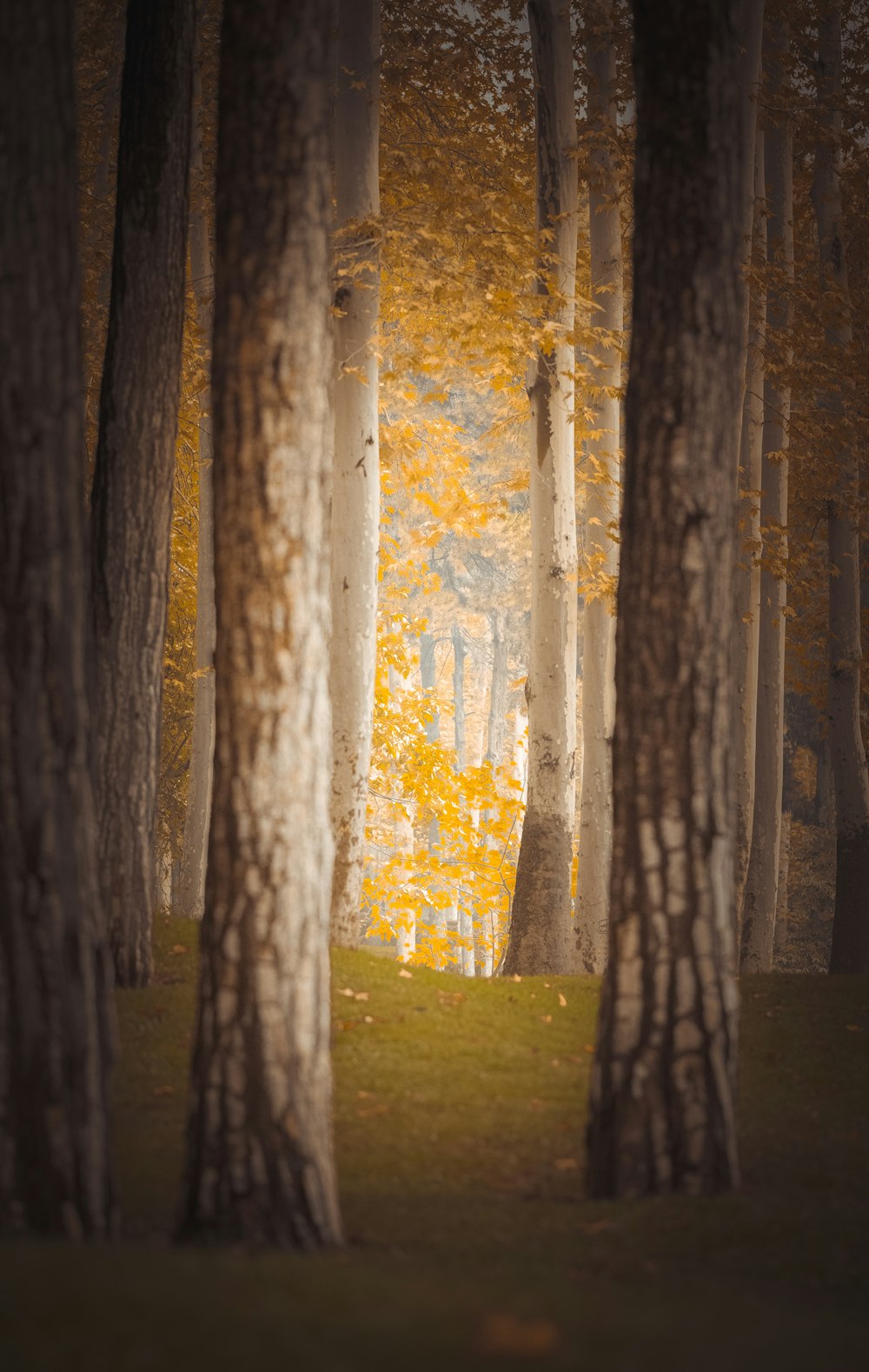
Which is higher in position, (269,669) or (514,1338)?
(269,669)

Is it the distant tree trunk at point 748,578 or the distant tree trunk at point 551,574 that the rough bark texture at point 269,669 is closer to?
the distant tree trunk at point 551,574

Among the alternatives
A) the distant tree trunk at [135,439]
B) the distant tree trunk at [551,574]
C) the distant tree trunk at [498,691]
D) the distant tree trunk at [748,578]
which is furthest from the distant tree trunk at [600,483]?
the distant tree trunk at [498,691]

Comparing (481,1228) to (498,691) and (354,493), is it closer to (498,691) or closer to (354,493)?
(354,493)

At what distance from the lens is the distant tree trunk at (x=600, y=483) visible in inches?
449

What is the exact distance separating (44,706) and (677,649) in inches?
108

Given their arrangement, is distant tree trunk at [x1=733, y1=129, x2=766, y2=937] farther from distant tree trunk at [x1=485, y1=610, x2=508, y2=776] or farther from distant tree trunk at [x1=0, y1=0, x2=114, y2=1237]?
distant tree trunk at [x1=485, y1=610, x2=508, y2=776]

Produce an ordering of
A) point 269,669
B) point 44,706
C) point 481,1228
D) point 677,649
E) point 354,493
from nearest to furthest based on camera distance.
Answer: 1. point 44,706
2. point 269,669
3. point 481,1228
4. point 677,649
5. point 354,493

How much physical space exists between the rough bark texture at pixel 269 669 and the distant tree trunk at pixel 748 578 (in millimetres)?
7744

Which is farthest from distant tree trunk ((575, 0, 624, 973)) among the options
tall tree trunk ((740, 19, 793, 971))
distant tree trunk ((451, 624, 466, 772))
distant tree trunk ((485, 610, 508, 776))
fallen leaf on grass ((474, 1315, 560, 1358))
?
distant tree trunk ((451, 624, 466, 772))

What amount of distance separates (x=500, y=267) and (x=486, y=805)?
11055mm

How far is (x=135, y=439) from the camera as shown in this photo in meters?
7.37

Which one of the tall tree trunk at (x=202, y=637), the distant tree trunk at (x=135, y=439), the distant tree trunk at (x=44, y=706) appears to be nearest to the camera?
the distant tree trunk at (x=44, y=706)

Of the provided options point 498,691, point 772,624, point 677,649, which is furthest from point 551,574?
point 498,691

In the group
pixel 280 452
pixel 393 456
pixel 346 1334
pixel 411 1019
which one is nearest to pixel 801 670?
pixel 393 456
